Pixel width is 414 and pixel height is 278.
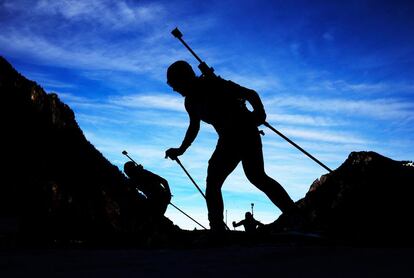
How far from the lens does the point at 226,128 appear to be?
4.87 meters

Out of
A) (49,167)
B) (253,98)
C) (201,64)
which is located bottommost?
(253,98)

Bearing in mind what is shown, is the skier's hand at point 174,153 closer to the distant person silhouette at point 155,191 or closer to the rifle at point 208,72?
the rifle at point 208,72

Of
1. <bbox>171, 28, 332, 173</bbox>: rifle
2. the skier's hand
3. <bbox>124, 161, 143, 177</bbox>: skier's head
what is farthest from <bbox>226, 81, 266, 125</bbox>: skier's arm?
<bbox>124, 161, 143, 177</bbox>: skier's head

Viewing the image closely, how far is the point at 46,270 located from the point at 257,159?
310cm

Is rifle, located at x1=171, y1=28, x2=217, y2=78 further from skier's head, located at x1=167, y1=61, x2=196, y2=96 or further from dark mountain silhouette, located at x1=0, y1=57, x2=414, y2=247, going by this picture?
dark mountain silhouette, located at x1=0, y1=57, x2=414, y2=247

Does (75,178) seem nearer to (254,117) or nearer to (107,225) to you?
(107,225)

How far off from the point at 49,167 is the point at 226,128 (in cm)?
10919

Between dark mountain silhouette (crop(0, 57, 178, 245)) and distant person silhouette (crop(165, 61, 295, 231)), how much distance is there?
90.0 m

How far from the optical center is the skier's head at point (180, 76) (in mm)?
4898

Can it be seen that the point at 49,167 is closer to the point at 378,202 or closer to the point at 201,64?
the point at 378,202

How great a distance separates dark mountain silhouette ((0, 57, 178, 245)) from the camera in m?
96.1

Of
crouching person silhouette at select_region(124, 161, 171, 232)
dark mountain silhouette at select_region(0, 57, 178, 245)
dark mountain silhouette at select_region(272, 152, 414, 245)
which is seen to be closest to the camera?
dark mountain silhouette at select_region(272, 152, 414, 245)

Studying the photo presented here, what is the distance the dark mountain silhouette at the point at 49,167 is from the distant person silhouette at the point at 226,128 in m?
90.0

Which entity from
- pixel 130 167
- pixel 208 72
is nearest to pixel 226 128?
pixel 208 72
